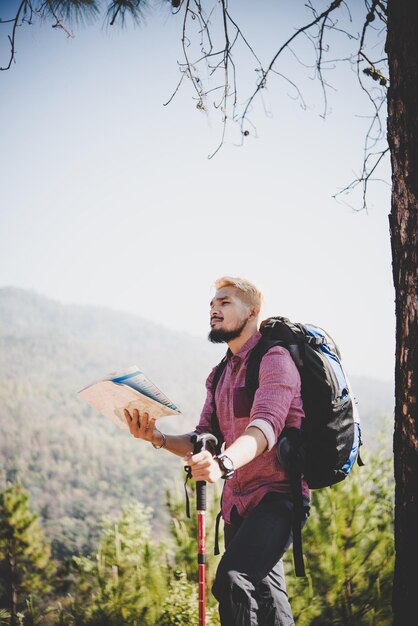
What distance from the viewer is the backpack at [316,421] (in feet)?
6.09

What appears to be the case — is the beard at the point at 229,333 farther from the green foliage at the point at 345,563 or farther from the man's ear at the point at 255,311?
the green foliage at the point at 345,563

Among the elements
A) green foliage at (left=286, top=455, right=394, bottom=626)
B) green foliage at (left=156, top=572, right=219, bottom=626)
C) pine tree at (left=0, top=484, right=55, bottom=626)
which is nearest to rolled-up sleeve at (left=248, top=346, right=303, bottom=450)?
green foliage at (left=156, top=572, right=219, bottom=626)

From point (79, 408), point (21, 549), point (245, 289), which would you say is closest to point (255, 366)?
point (245, 289)

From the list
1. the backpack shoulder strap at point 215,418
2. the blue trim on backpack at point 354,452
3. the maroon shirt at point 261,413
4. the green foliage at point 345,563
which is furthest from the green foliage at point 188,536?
the blue trim on backpack at point 354,452

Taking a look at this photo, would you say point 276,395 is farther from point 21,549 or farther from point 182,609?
point 21,549

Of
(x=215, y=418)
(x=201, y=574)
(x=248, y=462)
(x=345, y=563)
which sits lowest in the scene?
(x=345, y=563)

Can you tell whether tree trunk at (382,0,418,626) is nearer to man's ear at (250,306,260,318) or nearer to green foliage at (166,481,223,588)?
man's ear at (250,306,260,318)

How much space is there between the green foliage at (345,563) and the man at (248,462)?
195 inches

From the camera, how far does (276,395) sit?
179 cm

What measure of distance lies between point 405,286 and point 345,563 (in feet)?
20.0

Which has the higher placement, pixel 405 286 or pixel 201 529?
pixel 405 286

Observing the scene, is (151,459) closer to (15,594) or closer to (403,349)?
(15,594)

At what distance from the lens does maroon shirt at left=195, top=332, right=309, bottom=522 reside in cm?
177

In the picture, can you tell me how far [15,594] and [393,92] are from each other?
2205 cm
